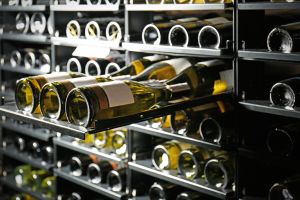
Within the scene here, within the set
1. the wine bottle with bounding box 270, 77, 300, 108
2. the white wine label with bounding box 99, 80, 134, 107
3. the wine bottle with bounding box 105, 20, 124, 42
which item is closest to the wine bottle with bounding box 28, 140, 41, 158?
the wine bottle with bounding box 105, 20, 124, 42

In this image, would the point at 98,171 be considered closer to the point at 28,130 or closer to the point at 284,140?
the point at 28,130

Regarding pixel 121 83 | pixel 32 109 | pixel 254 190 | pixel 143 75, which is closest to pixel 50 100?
pixel 32 109

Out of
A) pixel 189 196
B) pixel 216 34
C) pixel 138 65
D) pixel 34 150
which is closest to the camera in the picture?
pixel 216 34

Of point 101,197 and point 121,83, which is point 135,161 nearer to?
point 101,197

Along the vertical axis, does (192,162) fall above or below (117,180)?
above

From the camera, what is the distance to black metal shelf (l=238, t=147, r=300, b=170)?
156cm

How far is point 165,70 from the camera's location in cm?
191

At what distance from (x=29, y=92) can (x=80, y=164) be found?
94cm

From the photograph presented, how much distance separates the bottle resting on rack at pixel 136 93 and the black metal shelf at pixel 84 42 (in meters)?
0.44

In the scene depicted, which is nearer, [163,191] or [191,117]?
[191,117]

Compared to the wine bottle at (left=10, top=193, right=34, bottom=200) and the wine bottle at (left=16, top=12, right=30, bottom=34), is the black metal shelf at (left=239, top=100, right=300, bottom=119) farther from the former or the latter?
the wine bottle at (left=10, top=193, right=34, bottom=200)

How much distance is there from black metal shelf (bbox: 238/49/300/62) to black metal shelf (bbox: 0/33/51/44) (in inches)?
48.5

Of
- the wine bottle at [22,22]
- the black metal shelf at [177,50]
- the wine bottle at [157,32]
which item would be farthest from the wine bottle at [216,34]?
the wine bottle at [22,22]

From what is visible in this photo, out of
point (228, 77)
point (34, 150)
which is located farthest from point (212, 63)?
point (34, 150)
